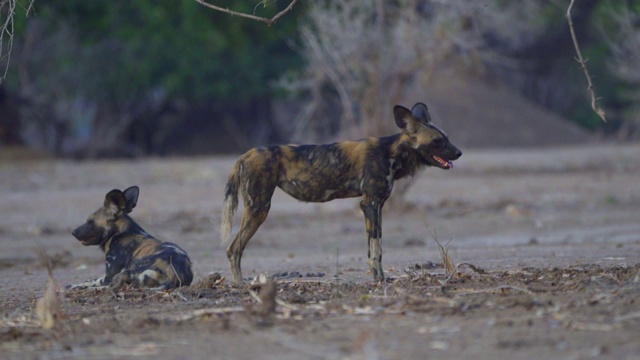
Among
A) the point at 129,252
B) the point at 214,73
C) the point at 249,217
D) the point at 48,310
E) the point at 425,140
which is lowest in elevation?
the point at 48,310

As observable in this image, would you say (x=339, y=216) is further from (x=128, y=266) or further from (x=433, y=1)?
(x=128, y=266)

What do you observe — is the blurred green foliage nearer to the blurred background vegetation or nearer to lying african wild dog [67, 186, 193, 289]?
the blurred background vegetation

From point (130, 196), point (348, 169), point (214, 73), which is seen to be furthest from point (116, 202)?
point (214, 73)

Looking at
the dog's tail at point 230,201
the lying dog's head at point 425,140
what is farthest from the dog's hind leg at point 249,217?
the lying dog's head at point 425,140

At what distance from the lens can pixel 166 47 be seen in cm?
3178

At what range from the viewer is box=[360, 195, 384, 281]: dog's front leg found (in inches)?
303

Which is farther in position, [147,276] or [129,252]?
[129,252]

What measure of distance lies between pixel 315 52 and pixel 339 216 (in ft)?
8.26

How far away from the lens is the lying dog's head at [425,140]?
780 centimetres

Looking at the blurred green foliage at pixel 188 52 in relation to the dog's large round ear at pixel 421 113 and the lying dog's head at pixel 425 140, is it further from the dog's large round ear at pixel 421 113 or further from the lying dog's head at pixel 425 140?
the lying dog's head at pixel 425 140

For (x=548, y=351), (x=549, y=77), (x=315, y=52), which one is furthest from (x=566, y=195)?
(x=549, y=77)

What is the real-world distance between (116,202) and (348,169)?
1.87m

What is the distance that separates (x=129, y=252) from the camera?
8086 millimetres

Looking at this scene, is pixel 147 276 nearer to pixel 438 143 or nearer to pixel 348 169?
pixel 348 169
